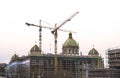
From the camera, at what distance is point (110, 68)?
14088 centimetres

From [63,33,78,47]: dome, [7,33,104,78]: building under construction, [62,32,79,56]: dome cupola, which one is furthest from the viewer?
[63,33,78,47]: dome

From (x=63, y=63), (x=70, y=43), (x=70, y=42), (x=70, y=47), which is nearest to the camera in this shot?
(x=63, y=63)

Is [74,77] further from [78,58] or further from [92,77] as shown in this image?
[92,77]

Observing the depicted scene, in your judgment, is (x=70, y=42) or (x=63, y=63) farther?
(x=70, y=42)

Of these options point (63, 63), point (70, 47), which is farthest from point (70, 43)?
point (63, 63)

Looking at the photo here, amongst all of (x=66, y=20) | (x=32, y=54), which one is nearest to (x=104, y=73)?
(x=66, y=20)

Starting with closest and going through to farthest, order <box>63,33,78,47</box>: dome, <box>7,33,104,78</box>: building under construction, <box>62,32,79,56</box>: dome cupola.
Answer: <box>7,33,104,78</box>: building under construction < <box>62,32,79,56</box>: dome cupola < <box>63,33,78,47</box>: dome

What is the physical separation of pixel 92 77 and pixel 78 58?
3970cm

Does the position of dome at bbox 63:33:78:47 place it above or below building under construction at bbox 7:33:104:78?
above

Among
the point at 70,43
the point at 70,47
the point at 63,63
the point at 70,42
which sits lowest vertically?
the point at 63,63

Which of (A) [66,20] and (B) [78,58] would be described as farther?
(B) [78,58]

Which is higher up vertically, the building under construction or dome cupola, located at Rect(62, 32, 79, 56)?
dome cupola, located at Rect(62, 32, 79, 56)

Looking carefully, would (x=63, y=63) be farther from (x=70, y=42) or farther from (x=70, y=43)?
(x=70, y=42)

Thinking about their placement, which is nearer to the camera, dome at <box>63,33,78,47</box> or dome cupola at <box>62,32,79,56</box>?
dome cupola at <box>62,32,79,56</box>
